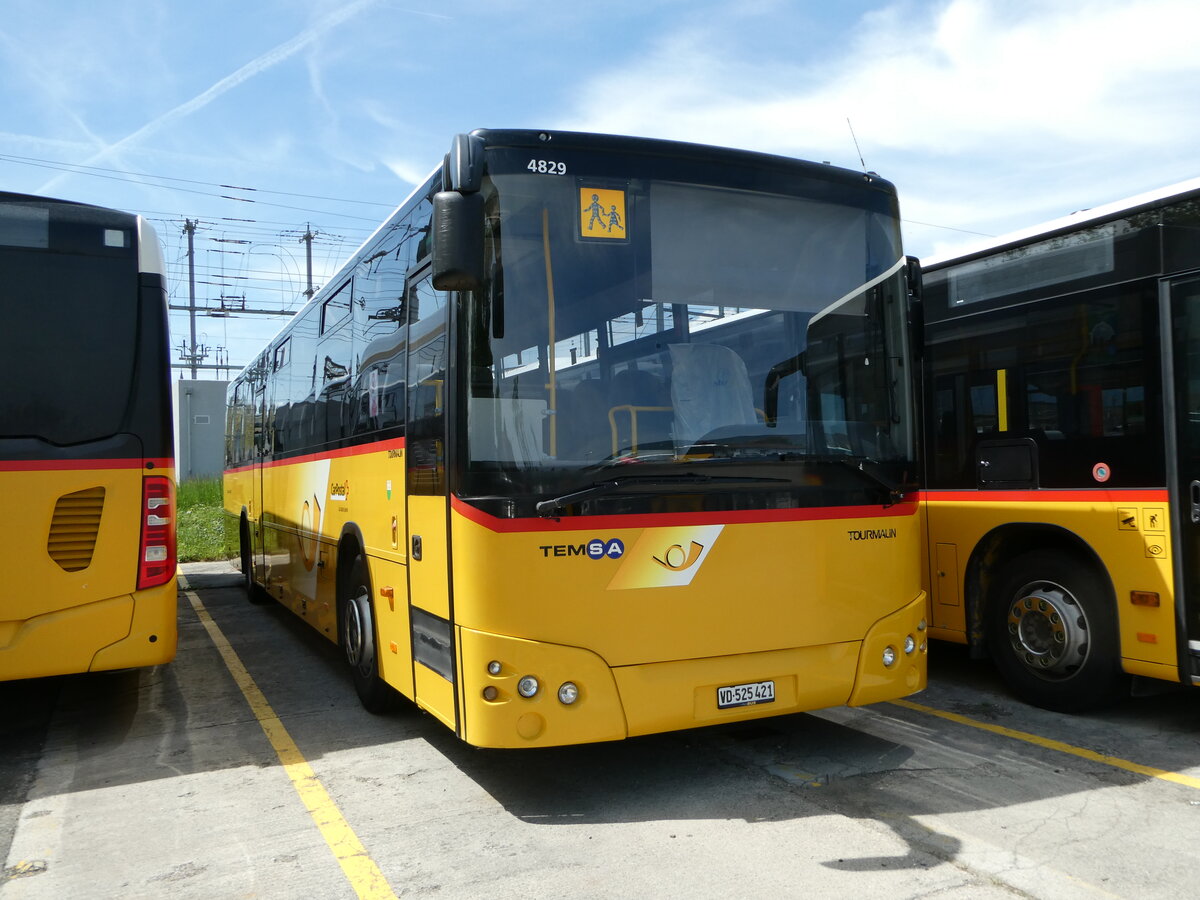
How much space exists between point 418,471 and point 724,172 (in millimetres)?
2257

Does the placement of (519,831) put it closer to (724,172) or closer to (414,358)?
(414,358)

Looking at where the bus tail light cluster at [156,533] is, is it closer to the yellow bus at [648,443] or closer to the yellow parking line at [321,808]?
the yellow parking line at [321,808]

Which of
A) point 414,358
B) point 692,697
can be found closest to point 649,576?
point 692,697

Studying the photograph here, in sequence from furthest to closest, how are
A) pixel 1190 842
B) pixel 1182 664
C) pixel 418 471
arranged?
pixel 1182 664
pixel 418 471
pixel 1190 842

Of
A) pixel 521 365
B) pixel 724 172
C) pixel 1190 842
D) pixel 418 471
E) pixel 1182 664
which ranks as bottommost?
pixel 1190 842

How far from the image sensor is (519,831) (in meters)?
4.57

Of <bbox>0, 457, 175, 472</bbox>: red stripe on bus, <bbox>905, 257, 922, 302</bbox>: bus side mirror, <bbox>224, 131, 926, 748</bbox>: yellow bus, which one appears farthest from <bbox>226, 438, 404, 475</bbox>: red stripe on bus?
<bbox>905, 257, 922, 302</bbox>: bus side mirror

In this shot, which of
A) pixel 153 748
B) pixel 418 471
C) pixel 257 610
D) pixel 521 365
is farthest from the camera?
pixel 257 610

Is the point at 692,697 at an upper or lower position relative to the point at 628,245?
lower

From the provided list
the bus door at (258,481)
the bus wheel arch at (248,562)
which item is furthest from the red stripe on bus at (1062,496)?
the bus wheel arch at (248,562)

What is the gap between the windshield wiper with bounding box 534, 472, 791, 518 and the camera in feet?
14.8

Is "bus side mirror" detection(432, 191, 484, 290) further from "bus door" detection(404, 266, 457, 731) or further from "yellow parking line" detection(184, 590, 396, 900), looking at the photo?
"yellow parking line" detection(184, 590, 396, 900)

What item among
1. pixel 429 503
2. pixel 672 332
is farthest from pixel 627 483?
pixel 429 503

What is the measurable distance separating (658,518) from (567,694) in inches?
36.3
